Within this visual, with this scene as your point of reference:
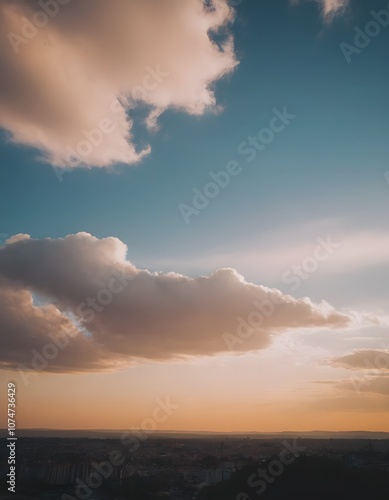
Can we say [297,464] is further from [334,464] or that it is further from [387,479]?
[387,479]

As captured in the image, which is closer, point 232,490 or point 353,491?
point 353,491

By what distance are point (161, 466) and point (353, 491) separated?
129 ft

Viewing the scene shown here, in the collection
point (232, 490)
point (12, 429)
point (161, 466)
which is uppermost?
point (12, 429)

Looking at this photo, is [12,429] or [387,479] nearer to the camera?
[12,429]

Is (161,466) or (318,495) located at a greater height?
(318,495)

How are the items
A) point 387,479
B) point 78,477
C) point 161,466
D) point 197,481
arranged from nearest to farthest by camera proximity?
point 387,479
point 78,477
point 197,481
point 161,466

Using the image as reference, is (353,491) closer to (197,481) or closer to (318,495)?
(318,495)

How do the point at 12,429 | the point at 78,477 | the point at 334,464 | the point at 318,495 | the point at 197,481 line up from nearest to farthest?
1. the point at 12,429
2. the point at 318,495
3. the point at 334,464
4. the point at 78,477
5. the point at 197,481

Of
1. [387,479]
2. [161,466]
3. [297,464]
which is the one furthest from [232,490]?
[161,466]

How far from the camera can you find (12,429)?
83.5 feet

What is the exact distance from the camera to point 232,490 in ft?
118

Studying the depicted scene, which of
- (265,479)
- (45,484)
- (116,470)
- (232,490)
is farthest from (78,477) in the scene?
(265,479)

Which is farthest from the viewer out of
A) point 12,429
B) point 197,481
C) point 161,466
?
point 161,466

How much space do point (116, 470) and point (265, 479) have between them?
82.0 ft
